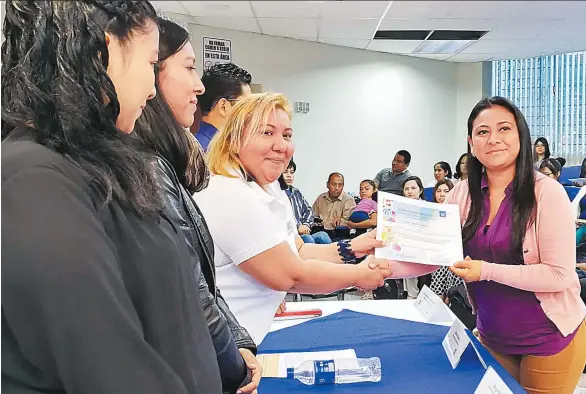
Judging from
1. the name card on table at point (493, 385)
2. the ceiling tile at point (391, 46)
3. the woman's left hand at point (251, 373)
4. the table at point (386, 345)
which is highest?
the ceiling tile at point (391, 46)

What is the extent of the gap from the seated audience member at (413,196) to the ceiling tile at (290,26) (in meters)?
3.11

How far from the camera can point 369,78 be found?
1227mm

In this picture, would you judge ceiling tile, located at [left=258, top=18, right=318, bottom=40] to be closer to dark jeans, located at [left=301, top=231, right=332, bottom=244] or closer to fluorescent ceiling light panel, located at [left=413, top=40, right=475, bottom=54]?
fluorescent ceiling light panel, located at [left=413, top=40, right=475, bottom=54]

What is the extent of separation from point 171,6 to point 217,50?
0.19 m

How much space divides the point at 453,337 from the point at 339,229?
11.3ft

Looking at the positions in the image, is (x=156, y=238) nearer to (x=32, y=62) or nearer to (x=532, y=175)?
(x=32, y=62)

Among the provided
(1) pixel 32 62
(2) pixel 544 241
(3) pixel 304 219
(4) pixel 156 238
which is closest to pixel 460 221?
(2) pixel 544 241

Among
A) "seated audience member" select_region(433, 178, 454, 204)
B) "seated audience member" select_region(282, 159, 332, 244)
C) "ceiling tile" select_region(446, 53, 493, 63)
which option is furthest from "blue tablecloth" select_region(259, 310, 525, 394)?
"seated audience member" select_region(282, 159, 332, 244)

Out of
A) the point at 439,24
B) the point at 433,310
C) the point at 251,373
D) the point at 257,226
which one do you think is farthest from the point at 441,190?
the point at 439,24

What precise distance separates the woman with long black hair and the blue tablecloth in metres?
0.66

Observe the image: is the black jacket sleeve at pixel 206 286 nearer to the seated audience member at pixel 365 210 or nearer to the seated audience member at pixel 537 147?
the seated audience member at pixel 537 147

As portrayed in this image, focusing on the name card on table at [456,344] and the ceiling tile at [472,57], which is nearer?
the ceiling tile at [472,57]

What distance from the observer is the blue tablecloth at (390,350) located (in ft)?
3.67

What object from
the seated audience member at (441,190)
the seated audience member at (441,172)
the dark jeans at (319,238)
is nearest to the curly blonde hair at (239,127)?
the seated audience member at (441,190)
